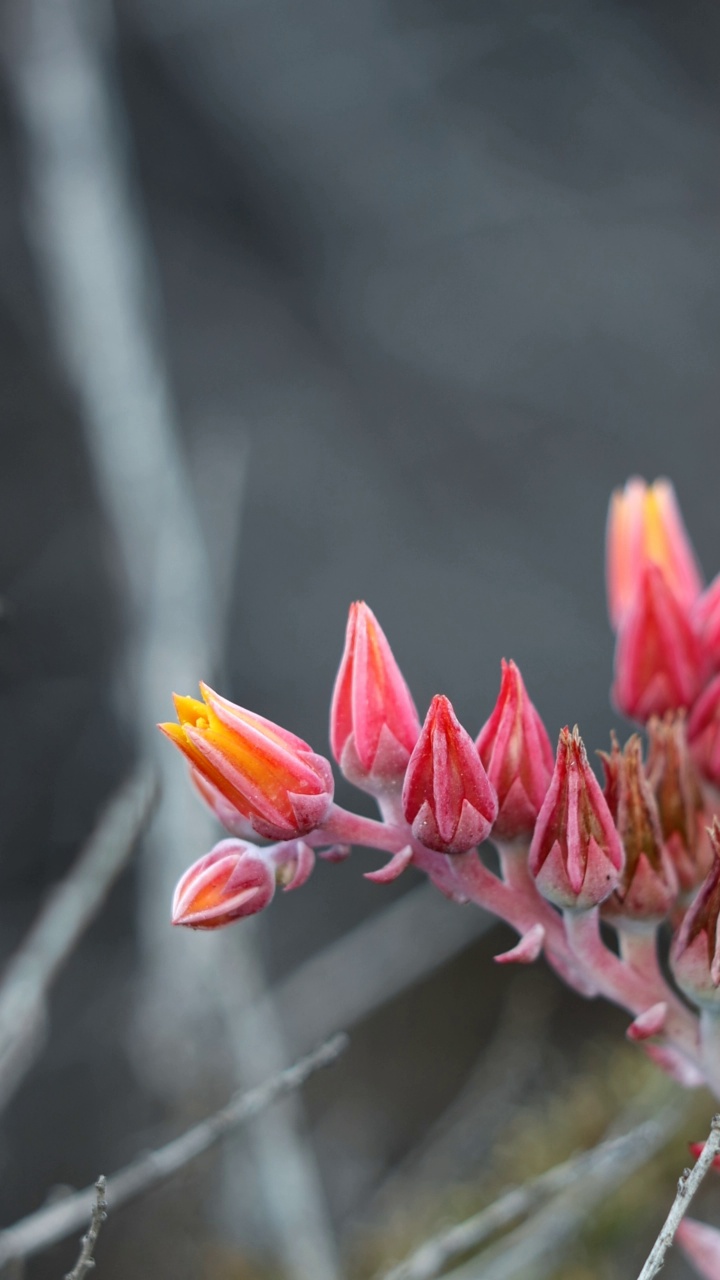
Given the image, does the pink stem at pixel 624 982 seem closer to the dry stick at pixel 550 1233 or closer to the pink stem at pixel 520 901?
the pink stem at pixel 520 901

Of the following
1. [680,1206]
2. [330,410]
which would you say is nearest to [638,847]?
[680,1206]

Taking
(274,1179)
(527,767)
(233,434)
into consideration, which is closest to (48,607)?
(233,434)

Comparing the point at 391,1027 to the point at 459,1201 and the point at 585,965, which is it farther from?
the point at 585,965

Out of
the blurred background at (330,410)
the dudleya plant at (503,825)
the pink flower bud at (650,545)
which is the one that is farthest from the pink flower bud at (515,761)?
the blurred background at (330,410)

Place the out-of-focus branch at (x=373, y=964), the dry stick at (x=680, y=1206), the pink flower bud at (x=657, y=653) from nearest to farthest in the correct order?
the dry stick at (x=680, y=1206) → the pink flower bud at (x=657, y=653) → the out-of-focus branch at (x=373, y=964)

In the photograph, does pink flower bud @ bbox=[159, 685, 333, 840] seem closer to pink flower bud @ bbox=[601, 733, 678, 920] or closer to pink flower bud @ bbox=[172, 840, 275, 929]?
pink flower bud @ bbox=[172, 840, 275, 929]

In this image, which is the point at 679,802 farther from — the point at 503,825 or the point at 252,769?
the point at 252,769
